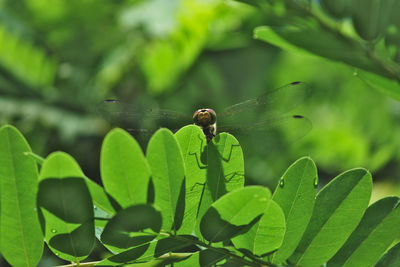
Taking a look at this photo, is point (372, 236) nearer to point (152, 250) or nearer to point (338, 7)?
point (152, 250)

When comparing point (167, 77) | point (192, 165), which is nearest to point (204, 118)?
point (192, 165)

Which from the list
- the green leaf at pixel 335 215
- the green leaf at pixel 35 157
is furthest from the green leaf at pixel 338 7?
the green leaf at pixel 35 157

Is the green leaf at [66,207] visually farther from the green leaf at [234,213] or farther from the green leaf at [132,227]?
the green leaf at [234,213]

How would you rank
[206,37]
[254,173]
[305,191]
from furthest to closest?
[206,37] < [254,173] < [305,191]

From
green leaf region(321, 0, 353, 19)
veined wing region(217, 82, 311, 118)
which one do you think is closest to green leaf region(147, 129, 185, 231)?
green leaf region(321, 0, 353, 19)

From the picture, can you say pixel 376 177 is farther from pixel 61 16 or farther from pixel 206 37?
pixel 61 16

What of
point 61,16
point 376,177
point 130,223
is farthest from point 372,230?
point 61,16
